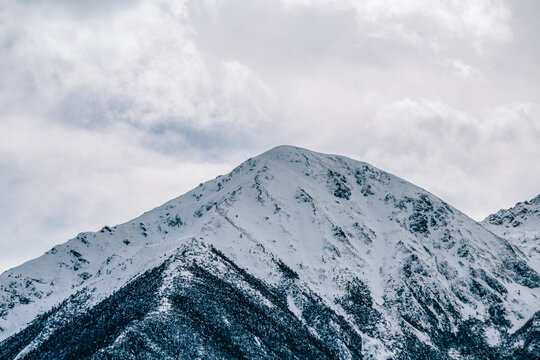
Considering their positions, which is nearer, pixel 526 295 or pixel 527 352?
pixel 527 352

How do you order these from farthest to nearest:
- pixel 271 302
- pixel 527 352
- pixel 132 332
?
pixel 527 352, pixel 271 302, pixel 132 332

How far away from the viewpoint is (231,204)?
636ft

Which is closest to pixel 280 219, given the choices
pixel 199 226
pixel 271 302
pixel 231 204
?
pixel 231 204

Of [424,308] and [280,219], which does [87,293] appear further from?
[424,308]

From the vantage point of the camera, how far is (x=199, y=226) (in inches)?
6772

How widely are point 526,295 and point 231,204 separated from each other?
119 m

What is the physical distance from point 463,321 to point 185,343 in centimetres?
10557

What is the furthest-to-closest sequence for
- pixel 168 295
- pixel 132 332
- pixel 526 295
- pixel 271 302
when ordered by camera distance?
pixel 526 295 < pixel 271 302 < pixel 168 295 < pixel 132 332

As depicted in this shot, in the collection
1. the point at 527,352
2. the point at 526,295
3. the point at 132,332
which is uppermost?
the point at 132,332

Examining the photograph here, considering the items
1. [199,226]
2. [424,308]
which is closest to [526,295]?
[424,308]

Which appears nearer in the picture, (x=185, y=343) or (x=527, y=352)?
(x=185, y=343)

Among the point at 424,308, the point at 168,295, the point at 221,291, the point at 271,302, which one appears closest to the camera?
the point at 168,295

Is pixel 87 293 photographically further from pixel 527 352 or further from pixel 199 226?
pixel 527 352

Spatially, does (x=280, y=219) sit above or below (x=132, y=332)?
above
